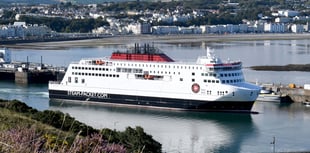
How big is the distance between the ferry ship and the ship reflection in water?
0.25 m

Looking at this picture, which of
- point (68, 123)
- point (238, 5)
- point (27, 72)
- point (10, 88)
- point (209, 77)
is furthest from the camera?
point (238, 5)

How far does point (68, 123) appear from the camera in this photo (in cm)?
691

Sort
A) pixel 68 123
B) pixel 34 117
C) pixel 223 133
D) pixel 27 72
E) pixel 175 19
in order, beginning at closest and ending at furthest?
1. pixel 68 123
2. pixel 34 117
3. pixel 223 133
4. pixel 27 72
5. pixel 175 19

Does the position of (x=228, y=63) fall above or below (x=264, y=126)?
above

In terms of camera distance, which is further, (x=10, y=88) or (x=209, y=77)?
(x=10, y=88)

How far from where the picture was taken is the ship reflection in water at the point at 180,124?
1004 centimetres

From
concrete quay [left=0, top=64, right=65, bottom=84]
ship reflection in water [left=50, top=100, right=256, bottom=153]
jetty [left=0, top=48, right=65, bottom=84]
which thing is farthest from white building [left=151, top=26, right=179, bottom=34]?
ship reflection in water [left=50, top=100, right=256, bottom=153]

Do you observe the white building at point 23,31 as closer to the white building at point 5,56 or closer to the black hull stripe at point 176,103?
the white building at point 5,56

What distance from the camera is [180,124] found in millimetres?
11984

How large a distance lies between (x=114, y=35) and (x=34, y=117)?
1551 inches

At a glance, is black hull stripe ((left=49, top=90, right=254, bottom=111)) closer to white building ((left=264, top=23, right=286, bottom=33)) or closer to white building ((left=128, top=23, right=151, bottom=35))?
white building ((left=128, top=23, right=151, bottom=35))

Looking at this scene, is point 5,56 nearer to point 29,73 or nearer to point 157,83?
point 29,73

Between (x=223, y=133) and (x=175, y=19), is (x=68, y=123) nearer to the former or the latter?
(x=223, y=133)

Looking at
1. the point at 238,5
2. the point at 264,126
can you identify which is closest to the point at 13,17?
the point at 238,5
